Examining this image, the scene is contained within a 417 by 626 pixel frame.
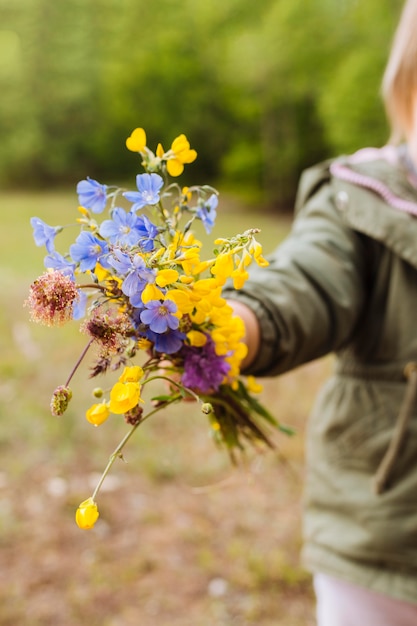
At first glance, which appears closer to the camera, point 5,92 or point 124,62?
point 5,92

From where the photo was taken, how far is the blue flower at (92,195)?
22.5 inches

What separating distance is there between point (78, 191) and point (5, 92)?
40.2ft

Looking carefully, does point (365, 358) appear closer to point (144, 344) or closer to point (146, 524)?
point (144, 344)

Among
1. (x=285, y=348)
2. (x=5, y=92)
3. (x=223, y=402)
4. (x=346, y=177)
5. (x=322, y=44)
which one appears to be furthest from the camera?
(x=322, y=44)

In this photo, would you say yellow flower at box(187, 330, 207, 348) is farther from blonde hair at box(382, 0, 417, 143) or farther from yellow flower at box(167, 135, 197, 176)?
blonde hair at box(382, 0, 417, 143)

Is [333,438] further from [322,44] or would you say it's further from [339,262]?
[322,44]

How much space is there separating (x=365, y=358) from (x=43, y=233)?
2.30ft

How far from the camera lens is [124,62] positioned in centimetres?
1372

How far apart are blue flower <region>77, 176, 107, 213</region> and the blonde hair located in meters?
0.84

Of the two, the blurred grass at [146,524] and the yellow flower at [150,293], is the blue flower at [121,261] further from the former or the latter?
the blurred grass at [146,524]

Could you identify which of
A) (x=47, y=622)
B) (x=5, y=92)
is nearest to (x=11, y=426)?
(x=47, y=622)

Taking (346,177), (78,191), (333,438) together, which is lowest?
(333,438)

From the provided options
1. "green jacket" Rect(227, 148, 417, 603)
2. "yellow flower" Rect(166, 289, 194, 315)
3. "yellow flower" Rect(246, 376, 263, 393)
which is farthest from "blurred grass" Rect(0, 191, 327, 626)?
"yellow flower" Rect(166, 289, 194, 315)

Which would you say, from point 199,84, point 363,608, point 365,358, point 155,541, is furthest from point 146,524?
point 199,84
